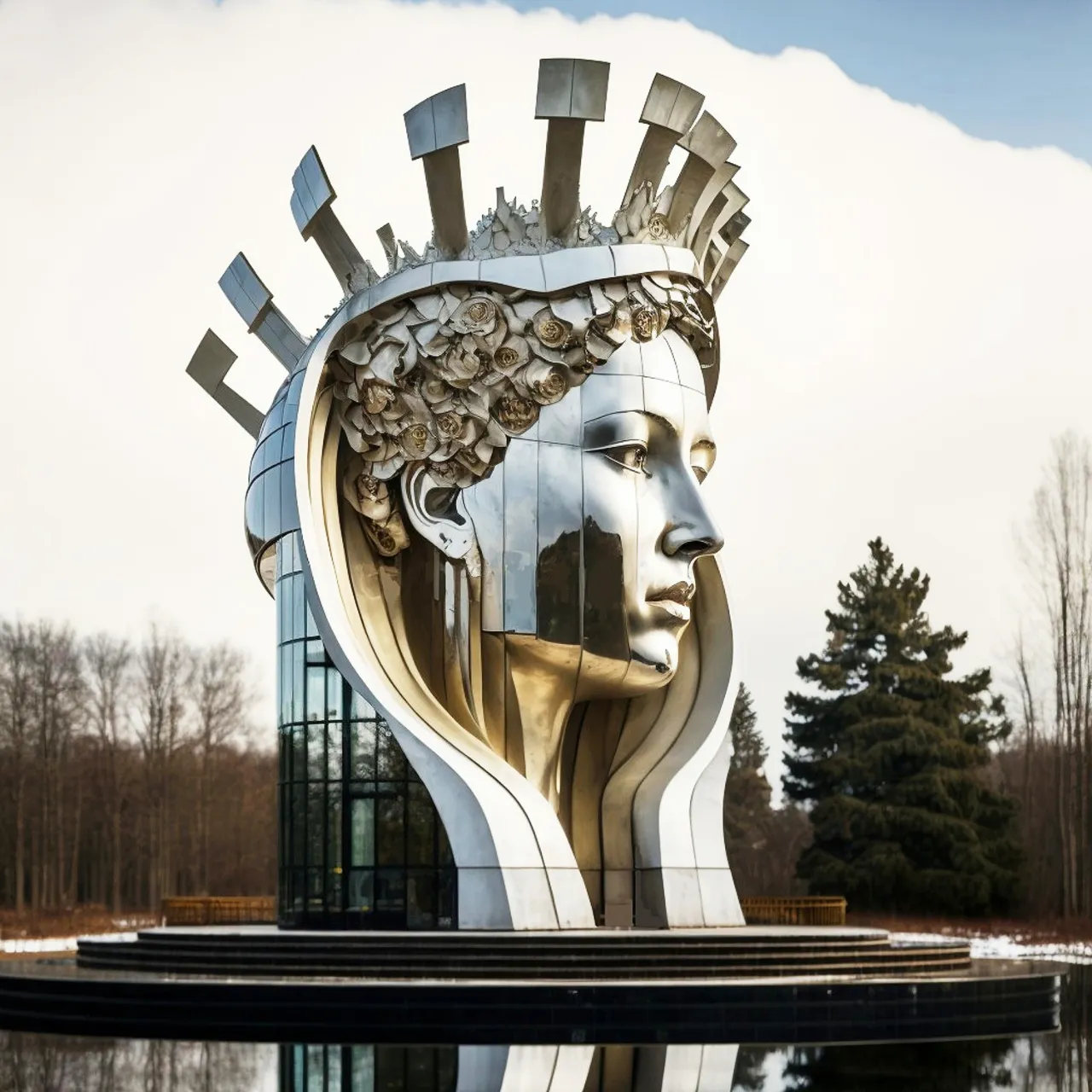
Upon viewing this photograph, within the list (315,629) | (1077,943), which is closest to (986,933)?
(1077,943)

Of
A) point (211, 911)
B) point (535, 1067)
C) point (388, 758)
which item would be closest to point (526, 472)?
point (388, 758)

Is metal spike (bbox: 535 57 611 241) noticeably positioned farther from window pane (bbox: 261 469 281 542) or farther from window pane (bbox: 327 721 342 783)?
window pane (bbox: 327 721 342 783)

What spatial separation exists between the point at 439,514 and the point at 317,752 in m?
3.23

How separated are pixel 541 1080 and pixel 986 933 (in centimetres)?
2542

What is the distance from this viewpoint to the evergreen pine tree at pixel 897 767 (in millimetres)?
37219

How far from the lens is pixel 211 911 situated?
28719mm

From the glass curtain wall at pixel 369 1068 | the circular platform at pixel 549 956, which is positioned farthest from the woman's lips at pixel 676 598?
the glass curtain wall at pixel 369 1068

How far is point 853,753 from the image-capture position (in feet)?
129

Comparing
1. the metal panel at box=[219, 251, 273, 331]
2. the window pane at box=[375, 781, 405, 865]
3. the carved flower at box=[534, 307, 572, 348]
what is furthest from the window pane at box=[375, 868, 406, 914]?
the metal panel at box=[219, 251, 273, 331]

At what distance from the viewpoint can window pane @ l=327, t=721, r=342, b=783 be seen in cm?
2030

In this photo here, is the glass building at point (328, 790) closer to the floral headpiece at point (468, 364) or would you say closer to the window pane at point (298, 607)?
the window pane at point (298, 607)

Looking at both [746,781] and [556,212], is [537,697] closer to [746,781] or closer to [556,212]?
[556,212]

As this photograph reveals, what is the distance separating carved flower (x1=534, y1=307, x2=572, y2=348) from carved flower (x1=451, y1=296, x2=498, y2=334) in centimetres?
51

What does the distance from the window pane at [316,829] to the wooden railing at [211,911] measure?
826cm
